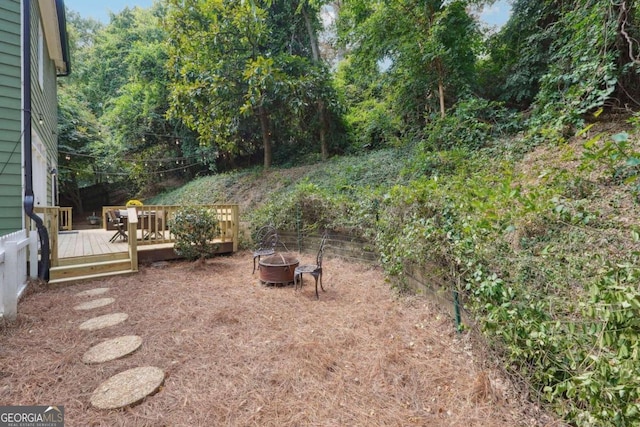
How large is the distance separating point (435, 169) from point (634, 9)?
3.78 m

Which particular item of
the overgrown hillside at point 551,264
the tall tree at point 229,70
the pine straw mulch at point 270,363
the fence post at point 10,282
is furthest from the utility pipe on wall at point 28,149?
the tall tree at point 229,70

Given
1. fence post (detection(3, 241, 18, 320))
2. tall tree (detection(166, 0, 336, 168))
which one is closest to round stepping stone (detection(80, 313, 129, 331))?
fence post (detection(3, 241, 18, 320))

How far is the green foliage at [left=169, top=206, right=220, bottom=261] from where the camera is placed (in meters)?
5.64

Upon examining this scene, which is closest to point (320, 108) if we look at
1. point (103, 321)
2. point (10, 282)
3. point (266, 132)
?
point (266, 132)

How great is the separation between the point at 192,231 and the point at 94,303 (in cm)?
207

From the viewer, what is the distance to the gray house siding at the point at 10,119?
420 centimetres

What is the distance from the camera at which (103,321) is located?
329cm

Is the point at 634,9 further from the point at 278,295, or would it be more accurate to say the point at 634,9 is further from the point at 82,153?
the point at 82,153

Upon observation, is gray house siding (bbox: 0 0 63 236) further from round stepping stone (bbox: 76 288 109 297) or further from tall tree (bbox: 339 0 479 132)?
tall tree (bbox: 339 0 479 132)

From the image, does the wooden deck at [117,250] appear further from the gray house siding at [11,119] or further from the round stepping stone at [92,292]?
the round stepping stone at [92,292]

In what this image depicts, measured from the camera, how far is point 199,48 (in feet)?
33.0

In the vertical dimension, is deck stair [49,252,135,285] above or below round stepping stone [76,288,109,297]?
above

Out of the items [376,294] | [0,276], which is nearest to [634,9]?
[376,294]

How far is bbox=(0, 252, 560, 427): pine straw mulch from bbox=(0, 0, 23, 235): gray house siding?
4.49ft
